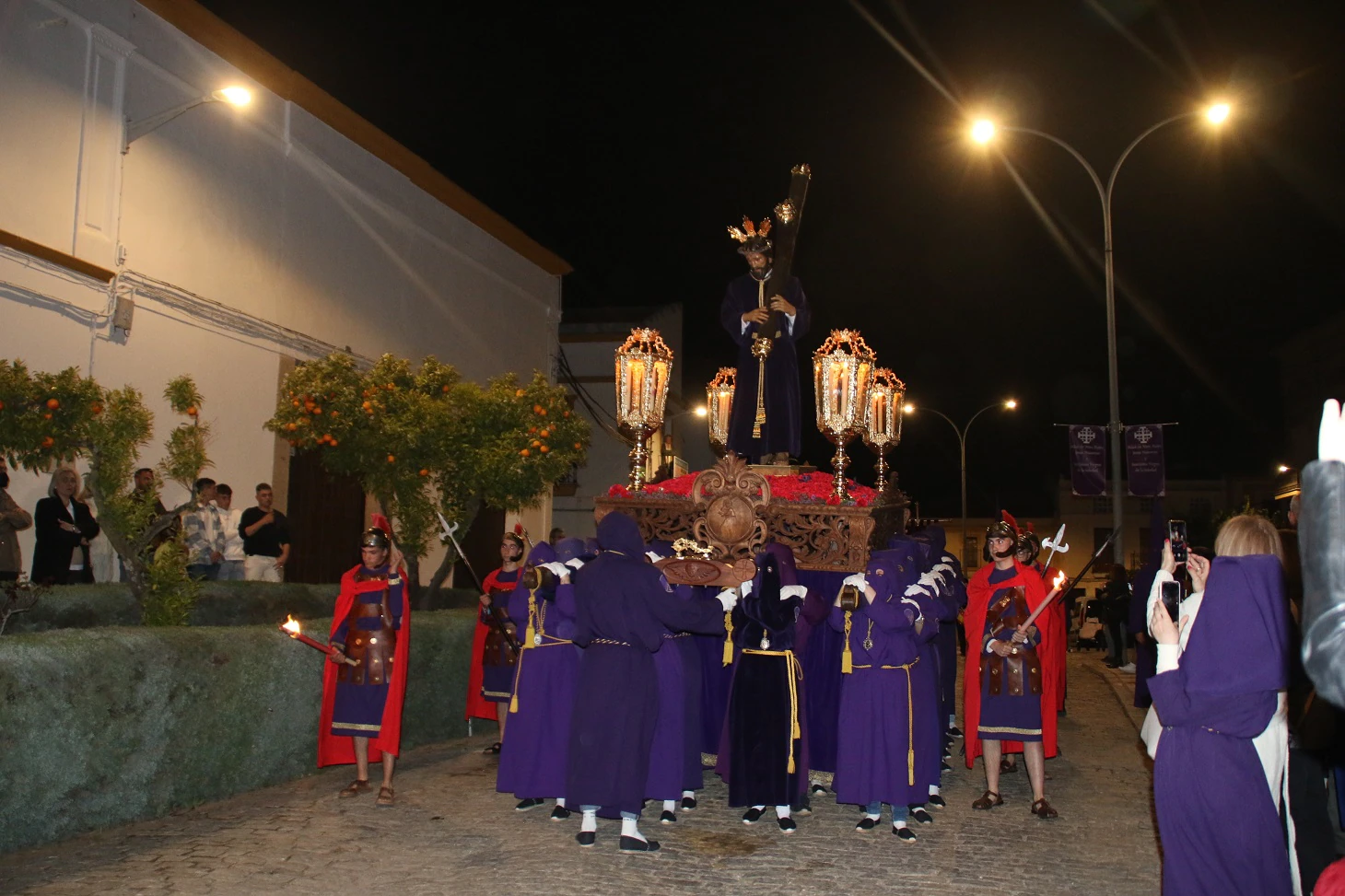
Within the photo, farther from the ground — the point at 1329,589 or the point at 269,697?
the point at 1329,589

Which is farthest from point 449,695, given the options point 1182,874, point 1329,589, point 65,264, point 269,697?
point 1329,589

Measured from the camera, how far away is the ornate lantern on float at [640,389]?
984 centimetres

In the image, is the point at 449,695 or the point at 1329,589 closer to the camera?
the point at 1329,589

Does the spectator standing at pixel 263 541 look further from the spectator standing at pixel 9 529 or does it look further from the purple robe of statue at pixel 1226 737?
the purple robe of statue at pixel 1226 737

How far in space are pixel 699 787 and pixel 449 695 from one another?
355 centimetres

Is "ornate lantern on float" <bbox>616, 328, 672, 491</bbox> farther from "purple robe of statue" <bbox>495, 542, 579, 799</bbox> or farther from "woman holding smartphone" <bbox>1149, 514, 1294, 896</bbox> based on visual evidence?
"woman holding smartphone" <bbox>1149, 514, 1294, 896</bbox>

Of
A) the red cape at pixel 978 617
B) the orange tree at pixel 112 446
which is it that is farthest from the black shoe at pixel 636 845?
the orange tree at pixel 112 446

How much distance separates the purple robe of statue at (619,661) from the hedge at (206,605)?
15.6 feet

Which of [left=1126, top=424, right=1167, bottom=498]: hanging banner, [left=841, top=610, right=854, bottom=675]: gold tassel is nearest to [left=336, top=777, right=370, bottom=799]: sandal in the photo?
[left=841, top=610, right=854, bottom=675]: gold tassel

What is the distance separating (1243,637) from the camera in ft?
13.1

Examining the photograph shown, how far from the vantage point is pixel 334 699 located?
7.99 metres

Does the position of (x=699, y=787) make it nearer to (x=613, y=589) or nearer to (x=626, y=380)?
(x=613, y=589)

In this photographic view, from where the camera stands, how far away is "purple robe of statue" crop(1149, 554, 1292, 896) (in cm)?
Answer: 400

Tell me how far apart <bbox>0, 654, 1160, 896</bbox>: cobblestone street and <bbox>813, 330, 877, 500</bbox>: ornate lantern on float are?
310cm
